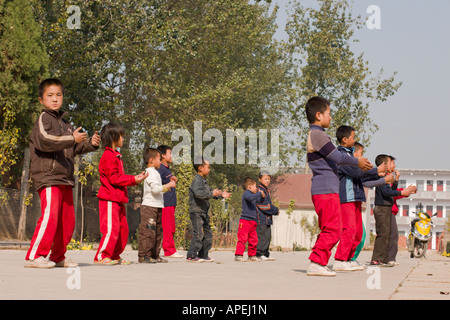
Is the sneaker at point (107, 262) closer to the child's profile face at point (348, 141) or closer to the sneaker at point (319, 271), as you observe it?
the sneaker at point (319, 271)

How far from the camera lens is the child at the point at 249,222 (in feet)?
42.2

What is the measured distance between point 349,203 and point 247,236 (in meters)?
3.65

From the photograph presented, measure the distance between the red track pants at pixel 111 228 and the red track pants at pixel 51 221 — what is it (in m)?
0.84

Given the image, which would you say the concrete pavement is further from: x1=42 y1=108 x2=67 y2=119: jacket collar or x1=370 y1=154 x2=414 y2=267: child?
x1=370 y1=154 x2=414 y2=267: child

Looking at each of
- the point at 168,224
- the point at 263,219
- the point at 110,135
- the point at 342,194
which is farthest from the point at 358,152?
the point at 110,135

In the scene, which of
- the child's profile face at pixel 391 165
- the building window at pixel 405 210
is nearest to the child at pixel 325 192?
the child's profile face at pixel 391 165

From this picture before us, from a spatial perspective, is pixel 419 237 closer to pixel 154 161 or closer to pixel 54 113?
pixel 154 161

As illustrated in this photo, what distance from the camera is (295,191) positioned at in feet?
190

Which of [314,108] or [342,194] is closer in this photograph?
[314,108]

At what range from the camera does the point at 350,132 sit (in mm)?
9867

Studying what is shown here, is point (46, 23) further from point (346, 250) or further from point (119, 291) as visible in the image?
point (119, 291)

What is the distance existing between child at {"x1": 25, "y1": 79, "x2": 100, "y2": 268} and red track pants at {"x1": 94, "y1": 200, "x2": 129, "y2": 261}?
2.55ft
